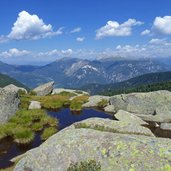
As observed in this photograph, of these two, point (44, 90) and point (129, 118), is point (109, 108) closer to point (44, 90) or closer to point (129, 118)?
point (129, 118)

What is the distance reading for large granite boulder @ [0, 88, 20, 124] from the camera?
31.7 meters

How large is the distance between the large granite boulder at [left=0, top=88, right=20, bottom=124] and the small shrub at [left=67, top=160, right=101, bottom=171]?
59.2 ft

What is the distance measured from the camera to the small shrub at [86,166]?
47.5 ft

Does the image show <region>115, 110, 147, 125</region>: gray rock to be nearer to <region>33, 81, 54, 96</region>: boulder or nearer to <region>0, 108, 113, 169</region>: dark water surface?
<region>0, 108, 113, 169</region>: dark water surface

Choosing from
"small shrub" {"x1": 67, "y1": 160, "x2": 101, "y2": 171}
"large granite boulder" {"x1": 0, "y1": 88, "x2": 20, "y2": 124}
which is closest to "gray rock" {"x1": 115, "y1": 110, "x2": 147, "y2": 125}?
"large granite boulder" {"x1": 0, "y1": 88, "x2": 20, "y2": 124}

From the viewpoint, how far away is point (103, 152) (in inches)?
598

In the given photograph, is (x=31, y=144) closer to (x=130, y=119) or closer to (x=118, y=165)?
(x=130, y=119)

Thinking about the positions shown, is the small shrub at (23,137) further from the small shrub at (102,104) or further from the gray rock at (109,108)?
the small shrub at (102,104)

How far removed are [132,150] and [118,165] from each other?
38.7 inches

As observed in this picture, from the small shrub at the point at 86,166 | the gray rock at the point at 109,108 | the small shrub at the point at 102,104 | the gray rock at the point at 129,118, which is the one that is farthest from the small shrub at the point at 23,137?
the small shrub at the point at 102,104

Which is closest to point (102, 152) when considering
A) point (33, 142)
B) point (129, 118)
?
point (33, 142)

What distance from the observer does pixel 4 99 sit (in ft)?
105

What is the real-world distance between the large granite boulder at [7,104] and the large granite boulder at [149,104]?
14729 mm

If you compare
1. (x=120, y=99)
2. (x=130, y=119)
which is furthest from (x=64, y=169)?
(x=120, y=99)
